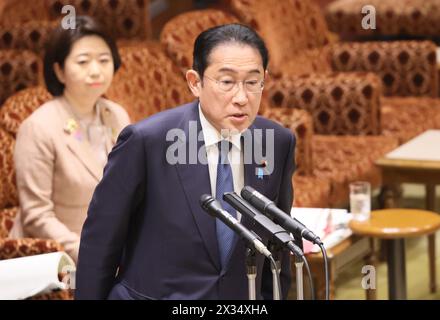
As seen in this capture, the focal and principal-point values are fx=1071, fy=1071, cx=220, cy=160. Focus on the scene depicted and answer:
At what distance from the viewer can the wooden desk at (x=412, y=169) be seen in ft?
16.0

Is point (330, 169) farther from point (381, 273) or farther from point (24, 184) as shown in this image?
point (24, 184)

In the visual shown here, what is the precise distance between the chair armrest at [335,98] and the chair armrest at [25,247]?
2.51m

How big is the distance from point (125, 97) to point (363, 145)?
1.36 meters

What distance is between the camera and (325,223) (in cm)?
390

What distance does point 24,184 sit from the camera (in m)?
3.83

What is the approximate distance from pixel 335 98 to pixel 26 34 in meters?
1.71

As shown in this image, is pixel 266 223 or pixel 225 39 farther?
pixel 225 39

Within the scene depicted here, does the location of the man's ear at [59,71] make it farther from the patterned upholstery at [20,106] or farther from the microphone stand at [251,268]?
the microphone stand at [251,268]

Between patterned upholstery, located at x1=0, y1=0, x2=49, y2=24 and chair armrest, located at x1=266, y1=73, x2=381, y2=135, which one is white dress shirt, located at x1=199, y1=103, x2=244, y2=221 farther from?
patterned upholstery, located at x1=0, y1=0, x2=49, y2=24

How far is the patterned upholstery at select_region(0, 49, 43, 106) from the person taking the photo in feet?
17.8

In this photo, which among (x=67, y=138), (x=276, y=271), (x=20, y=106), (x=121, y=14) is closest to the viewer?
(x=276, y=271)

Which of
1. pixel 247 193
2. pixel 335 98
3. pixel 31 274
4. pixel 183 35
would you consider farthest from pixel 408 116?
pixel 247 193

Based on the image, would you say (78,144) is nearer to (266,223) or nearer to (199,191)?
(199,191)

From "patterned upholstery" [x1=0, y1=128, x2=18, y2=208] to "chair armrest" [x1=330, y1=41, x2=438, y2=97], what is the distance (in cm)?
292
